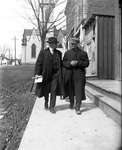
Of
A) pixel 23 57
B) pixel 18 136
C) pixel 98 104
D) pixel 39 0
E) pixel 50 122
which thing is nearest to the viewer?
pixel 18 136

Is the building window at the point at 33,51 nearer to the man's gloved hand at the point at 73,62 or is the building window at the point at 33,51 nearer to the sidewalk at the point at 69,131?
the sidewalk at the point at 69,131

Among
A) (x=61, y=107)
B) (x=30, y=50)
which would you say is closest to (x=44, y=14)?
(x=61, y=107)

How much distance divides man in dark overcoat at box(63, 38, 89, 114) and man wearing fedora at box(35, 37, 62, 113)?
0.18m

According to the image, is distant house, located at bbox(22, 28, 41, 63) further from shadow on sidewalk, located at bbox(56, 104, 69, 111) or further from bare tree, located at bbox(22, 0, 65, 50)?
shadow on sidewalk, located at bbox(56, 104, 69, 111)

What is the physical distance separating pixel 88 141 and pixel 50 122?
176 cm

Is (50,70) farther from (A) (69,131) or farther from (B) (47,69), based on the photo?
(A) (69,131)

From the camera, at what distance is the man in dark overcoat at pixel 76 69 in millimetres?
7617

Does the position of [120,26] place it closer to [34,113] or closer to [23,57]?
[34,113]

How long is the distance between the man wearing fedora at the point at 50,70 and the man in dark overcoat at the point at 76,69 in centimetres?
18

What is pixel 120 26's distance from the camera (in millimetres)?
1993

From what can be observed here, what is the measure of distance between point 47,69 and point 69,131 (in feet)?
6.97

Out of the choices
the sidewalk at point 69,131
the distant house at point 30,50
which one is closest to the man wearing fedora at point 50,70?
the sidewalk at point 69,131

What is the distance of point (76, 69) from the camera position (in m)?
7.75

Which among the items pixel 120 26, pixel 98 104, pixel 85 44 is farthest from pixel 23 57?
pixel 120 26
